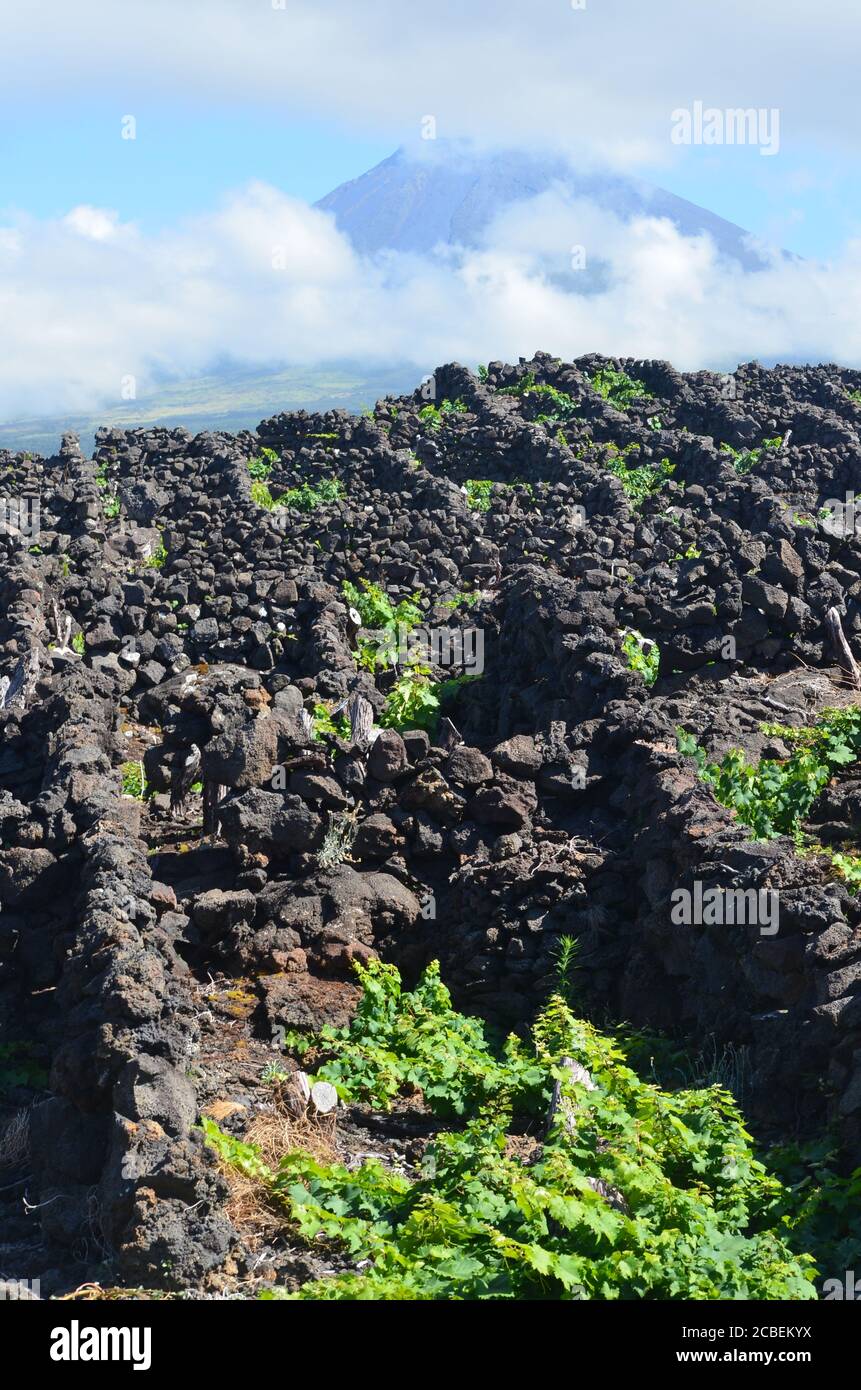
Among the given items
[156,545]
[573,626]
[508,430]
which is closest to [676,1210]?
[573,626]

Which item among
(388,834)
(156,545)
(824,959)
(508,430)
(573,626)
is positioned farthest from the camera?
(508,430)

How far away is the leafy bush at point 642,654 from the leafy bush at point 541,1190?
6247 mm

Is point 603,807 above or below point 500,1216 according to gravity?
above

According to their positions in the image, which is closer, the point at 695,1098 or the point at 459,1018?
the point at 695,1098

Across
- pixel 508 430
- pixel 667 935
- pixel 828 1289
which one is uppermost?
pixel 508 430

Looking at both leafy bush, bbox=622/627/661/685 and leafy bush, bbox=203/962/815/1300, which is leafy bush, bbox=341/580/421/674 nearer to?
leafy bush, bbox=622/627/661/685

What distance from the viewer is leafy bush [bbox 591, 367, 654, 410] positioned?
3203 centimetres

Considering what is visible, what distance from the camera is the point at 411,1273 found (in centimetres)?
632

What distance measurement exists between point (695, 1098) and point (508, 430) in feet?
71.0

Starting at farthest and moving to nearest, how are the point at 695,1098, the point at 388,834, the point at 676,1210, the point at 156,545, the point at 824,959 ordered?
the point at 156,545
the point at 388,834
the point at 824,959
the point at 695,1098
the point at 676,1210

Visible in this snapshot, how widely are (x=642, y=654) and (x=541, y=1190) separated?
374 inches

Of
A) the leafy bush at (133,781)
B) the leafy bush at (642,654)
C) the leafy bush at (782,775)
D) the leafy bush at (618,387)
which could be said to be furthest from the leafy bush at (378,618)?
the leafy bush at (618,387)

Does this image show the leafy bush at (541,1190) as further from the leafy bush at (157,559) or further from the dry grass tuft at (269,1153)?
the leafy bush at (157,559)

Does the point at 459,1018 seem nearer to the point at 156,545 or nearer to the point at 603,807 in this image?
the point at 603,807
